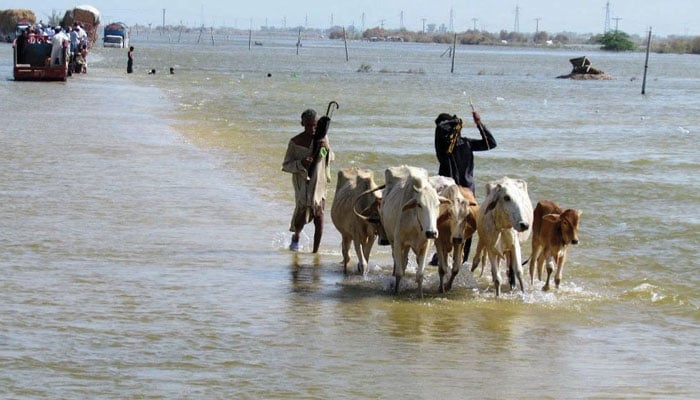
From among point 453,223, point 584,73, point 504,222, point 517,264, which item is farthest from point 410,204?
point 584,73

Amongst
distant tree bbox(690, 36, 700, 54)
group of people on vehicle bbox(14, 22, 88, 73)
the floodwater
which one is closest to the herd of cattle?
the floodwater

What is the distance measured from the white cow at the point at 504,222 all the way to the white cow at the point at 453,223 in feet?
0.58

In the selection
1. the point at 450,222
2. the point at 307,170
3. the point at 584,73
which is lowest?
the point at 584,73

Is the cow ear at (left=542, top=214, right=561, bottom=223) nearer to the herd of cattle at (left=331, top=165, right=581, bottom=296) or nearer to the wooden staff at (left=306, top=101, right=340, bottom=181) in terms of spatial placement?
the herd of cattle at (left=331, top=165, right=581, bottom=296)

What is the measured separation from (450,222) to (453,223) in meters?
0.08

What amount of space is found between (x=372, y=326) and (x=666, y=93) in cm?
5356

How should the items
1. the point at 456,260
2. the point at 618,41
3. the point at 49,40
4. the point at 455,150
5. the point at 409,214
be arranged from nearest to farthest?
the point at 409,214, the point at 456,260, the point at 455,150, the point at 49,40, the point at 618,41

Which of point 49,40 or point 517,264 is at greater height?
point 49,40

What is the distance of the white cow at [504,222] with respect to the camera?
10375 mm

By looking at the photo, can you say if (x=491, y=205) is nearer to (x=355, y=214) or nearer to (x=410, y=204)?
(x=410, y=204)

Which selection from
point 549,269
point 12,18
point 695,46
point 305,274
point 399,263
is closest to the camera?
point 399,263

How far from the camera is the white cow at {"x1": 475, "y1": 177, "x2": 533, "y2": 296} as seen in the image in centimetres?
1038

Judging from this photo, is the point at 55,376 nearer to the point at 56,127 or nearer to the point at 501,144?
the point at 56,127

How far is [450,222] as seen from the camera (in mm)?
10867
